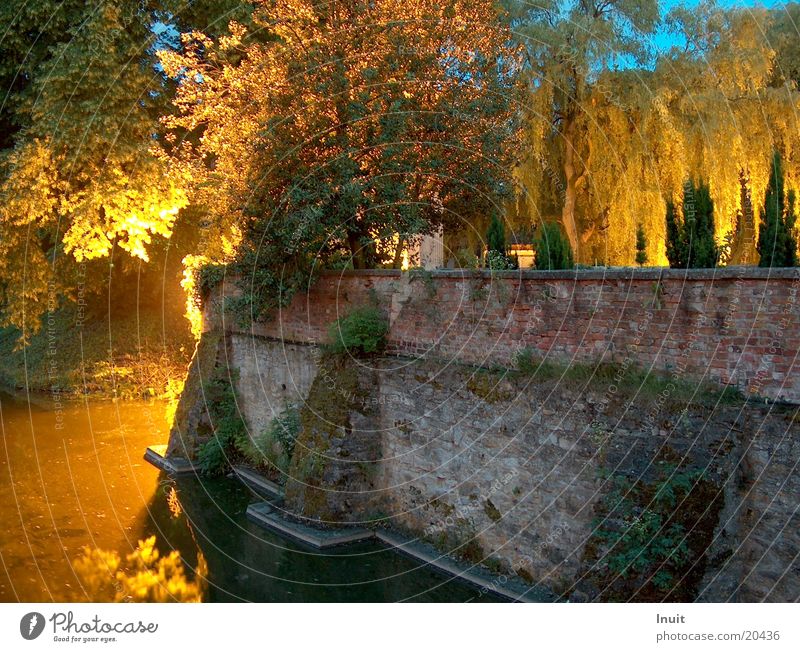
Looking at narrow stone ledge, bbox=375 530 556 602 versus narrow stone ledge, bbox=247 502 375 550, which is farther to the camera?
narrow stone ledge, bbox=247 502 375 550

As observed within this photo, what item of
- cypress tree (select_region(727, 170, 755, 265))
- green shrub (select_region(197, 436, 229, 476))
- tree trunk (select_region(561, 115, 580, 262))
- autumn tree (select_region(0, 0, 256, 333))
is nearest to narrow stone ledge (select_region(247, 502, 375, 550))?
green shrub (select_region(197, 436, 229, 476))

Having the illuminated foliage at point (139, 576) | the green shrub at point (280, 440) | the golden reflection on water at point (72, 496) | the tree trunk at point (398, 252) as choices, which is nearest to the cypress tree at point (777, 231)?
the tree trunk at point (398, 252)

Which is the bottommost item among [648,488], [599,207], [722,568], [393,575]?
[393,575]

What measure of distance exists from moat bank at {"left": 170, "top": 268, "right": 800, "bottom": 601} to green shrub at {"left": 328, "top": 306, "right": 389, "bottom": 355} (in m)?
0.20

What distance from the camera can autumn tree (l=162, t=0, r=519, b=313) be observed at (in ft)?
42.1

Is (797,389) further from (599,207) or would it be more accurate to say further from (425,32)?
(599,207)

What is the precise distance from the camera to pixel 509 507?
938 centimetres

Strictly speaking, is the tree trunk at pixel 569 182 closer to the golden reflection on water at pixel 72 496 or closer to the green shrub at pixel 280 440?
the green shrub at pixel 280 440

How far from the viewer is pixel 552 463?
8.79 meters

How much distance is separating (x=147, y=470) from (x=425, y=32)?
Result: 10281 mm

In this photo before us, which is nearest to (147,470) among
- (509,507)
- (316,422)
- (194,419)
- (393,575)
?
(194,419)

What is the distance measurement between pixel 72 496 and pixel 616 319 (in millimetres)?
10368

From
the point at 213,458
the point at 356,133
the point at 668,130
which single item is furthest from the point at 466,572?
the point at 668,130

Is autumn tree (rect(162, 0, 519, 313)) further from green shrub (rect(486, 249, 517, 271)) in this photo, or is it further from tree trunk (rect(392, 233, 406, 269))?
green shrub (rect(486, 249, 517, 271))
